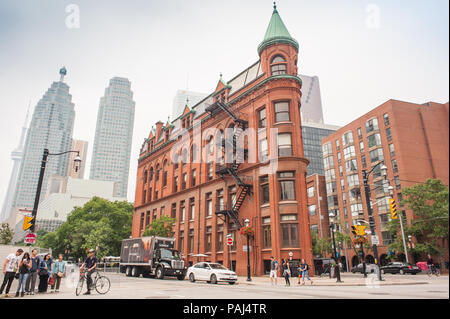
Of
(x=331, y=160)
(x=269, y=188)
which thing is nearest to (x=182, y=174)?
(x=269, y=188)

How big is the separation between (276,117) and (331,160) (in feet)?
153

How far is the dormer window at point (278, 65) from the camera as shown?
34.3 m

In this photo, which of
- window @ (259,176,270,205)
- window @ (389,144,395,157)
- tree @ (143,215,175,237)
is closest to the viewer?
window @ (259,176,270,205)

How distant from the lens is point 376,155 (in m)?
60.0

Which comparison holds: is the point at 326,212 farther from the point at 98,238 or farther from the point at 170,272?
the point at 170,272

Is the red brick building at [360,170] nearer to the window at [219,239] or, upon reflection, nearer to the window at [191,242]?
the window at [219,239]

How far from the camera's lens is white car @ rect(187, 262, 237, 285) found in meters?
22.7

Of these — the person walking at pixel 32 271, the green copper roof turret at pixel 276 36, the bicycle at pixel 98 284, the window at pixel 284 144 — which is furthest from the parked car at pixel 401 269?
the person walking at pixel 32 271

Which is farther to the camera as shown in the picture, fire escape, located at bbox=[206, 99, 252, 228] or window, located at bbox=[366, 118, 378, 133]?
window, located at bbox=[366, 118, 378, 133]

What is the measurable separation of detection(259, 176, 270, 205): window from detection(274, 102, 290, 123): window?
21.0 ft

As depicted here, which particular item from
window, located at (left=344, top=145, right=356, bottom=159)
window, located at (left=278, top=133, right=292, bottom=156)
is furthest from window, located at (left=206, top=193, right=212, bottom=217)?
window, located at (left=344, top=145, right=356, bottom=159)

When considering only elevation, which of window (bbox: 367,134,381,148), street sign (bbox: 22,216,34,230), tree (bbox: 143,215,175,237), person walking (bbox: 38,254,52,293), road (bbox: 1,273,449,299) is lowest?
road (bbox: 1,273,449,299)

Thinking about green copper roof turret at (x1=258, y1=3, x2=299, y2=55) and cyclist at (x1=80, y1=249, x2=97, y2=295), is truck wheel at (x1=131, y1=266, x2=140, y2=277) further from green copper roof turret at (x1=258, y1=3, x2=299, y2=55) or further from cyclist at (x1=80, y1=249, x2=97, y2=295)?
green copper roof turret at (x1=258, y1=3, x2=299, y2=55)

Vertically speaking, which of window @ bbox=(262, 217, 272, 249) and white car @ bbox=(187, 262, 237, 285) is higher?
window @ bbox=(262, 217, 272, 249)
